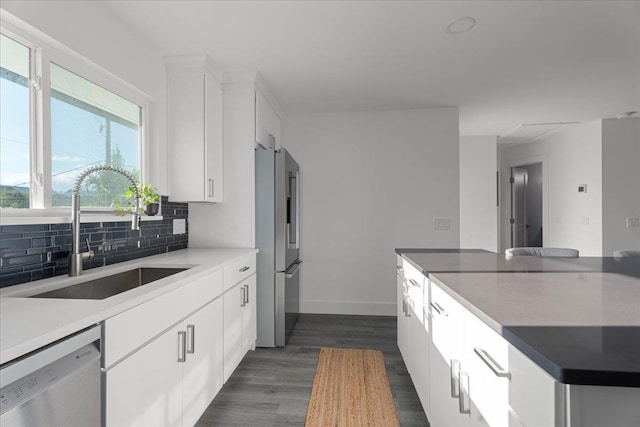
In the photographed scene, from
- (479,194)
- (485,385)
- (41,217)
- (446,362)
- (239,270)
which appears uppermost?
(479,194)

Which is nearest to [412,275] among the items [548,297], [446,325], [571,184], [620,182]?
[446,325]

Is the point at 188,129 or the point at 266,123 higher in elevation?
the point at 266,123

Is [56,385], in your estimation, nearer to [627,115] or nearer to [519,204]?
[627,115]

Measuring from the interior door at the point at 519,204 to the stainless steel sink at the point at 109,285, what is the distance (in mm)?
5950

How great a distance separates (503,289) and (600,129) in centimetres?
455

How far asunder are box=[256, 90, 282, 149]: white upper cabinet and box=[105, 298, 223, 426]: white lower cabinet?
63.9 inches

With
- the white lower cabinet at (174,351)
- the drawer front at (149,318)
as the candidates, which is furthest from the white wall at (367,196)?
the drawer front at (149,318)

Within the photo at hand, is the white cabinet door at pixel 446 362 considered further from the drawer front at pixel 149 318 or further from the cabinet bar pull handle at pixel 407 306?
the drawer front at pixel 149 318

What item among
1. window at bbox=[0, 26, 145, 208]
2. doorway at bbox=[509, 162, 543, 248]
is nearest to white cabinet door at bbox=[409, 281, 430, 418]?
window at bbox=[0, 26, 145, 208]

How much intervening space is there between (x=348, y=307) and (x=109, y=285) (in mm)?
2723

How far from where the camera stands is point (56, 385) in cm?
86

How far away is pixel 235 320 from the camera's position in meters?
2.25

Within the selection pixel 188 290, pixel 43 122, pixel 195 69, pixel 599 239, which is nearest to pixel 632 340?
pixel 188 290

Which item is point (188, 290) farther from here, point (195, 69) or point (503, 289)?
point (195, 69)
